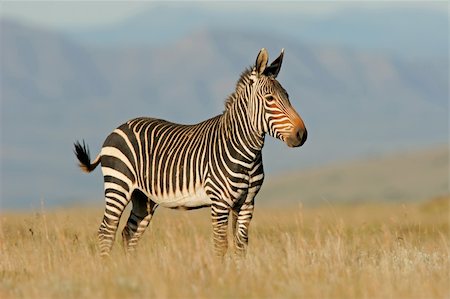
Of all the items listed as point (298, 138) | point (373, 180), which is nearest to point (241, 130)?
point (298, 138)

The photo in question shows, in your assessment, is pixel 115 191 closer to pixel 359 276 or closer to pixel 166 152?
A: pixel 166 152

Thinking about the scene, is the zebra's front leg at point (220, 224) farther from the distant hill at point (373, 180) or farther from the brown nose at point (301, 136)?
the distant hill at point (373, 180)

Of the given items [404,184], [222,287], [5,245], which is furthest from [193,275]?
[404,184]

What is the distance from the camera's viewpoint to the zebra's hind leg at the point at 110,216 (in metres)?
13.8

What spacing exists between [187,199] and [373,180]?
121m

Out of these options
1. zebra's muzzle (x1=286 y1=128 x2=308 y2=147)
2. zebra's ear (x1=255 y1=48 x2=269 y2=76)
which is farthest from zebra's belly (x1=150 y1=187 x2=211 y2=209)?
zebra's ear (x1=255 y1=48 x2=269 y2=76)

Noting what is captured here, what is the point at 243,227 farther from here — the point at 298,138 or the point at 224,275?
the point at 224,275

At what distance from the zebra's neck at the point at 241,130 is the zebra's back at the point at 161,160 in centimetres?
37

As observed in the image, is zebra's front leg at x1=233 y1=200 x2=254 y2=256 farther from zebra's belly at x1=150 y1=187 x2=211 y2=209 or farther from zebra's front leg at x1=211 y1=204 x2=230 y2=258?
zebra's belly at x1=150 y1=187 x2=211 y2=209

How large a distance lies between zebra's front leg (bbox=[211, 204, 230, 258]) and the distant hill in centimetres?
10135

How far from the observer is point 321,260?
12.2 metres

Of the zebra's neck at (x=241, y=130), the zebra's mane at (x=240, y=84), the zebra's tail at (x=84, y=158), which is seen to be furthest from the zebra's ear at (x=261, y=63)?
the zebra's tail at (x=84, y=158)

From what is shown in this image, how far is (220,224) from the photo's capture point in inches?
491

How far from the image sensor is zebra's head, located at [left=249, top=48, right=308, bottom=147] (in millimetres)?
12023
